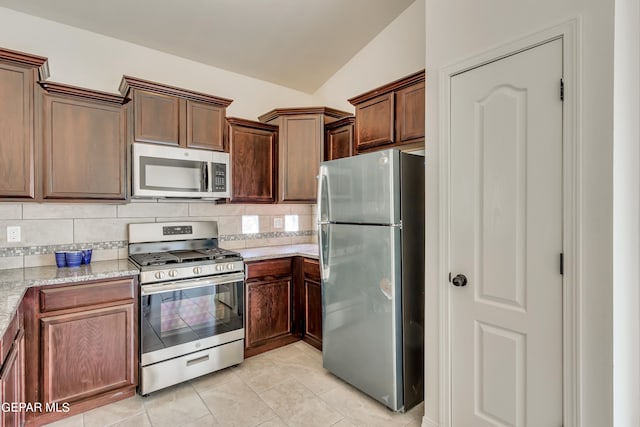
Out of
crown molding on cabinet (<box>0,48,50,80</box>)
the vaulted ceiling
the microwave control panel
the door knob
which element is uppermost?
the vaulted ceiling

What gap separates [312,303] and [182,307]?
45.6 inches

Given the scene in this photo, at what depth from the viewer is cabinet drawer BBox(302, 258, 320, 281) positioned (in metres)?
2.99

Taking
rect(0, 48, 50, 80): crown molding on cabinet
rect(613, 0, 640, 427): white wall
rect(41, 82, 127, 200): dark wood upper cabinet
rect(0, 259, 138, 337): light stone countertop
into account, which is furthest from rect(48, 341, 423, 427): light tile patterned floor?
rect(0, 48, 50, 80): crown molding on cabinet

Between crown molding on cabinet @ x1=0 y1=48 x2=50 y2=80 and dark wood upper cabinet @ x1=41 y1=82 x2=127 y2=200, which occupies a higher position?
crown molding on cabinet @ x1=0 y1=48 x2=50 y2=80

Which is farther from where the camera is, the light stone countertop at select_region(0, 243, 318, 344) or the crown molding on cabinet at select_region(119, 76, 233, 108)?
the crown molding on cabinet at select_region(119, 76, 233, 108)

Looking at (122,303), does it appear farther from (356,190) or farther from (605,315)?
(605,315)

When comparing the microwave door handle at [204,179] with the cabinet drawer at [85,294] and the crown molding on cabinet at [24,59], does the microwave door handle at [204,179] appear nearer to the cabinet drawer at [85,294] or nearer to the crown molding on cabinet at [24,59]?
the cabinet drawer at [85,294]

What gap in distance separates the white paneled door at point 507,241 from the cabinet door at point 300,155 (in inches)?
66.3

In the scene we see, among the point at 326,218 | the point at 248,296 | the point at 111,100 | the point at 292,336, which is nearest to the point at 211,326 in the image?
the point at 248,296

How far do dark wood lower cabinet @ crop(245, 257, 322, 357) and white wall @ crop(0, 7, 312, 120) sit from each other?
1.74 meters

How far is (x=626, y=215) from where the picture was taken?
1.36 metres

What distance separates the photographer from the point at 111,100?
2453 millimetres

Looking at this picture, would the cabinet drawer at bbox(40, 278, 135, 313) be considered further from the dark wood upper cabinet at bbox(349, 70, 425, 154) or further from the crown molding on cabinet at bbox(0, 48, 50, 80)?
the dark wood upper cabinet at bbox(349, 70, 425, 154)

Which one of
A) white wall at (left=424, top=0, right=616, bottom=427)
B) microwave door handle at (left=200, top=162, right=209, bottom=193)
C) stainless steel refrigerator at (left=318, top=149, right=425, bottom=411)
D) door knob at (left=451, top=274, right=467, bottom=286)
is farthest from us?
microwave door handle at (left=200, top=162, right=209, bottom=193)
